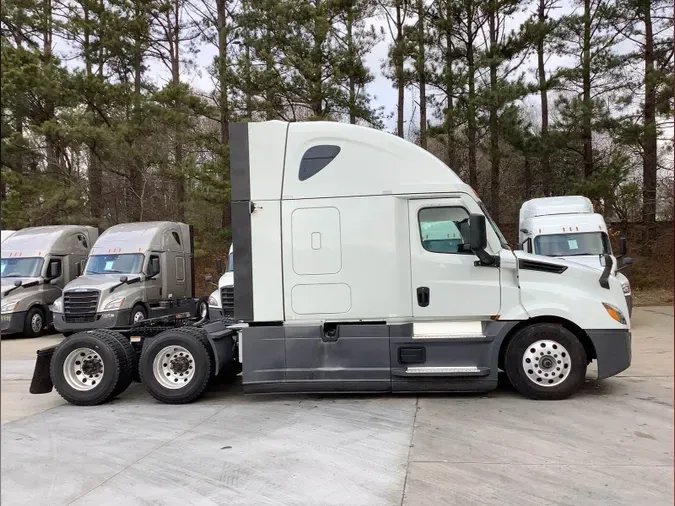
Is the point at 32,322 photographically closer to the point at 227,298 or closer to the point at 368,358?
the point at 368,358

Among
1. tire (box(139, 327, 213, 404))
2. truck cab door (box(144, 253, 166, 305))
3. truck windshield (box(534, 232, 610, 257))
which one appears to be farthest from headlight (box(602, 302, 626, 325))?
truck cab door (box(144, 253, 166, 305))

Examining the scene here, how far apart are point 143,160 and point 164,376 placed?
13786mm

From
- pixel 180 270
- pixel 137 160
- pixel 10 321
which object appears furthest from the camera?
pixel 137 160

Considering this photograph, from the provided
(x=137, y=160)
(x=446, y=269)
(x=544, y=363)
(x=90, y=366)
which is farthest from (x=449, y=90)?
(x=90, y=366)

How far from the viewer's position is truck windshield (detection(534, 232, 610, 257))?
485 inches

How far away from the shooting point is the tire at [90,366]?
23.0ft

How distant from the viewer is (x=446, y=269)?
6.62m

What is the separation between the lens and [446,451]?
4.95 m

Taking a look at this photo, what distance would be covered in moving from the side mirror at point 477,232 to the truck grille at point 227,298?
20.6 feet

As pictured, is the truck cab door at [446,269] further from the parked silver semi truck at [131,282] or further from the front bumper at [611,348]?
the parked silver semi truck at [131,282]

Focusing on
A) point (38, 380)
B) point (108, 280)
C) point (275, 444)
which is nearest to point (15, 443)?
point (275, 444)

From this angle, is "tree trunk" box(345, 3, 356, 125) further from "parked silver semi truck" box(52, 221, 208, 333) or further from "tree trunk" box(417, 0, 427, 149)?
"parked silver semi truck" box(52, 221, 208, 333)

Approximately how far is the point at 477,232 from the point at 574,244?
716 centimetres

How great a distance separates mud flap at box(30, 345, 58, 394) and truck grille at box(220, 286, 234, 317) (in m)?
4.38
